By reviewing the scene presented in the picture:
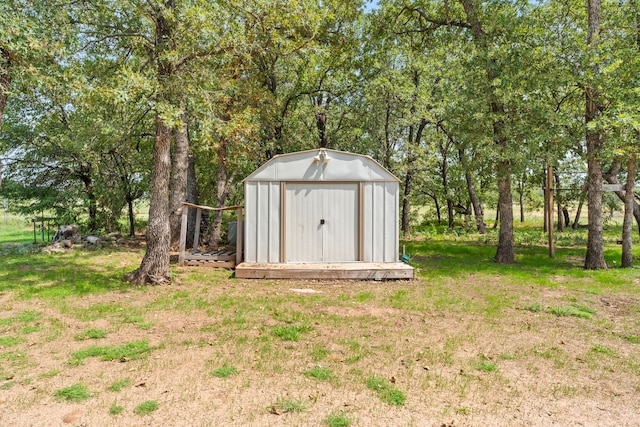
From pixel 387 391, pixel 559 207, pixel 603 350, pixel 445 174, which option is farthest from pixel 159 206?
pixel 559 207

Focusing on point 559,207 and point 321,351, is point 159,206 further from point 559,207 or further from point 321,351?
point 559,207

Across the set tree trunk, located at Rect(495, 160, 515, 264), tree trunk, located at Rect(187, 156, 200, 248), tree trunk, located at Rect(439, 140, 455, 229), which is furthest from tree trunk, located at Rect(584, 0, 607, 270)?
tree trunk, located at Rect(187, 156, 200, 248)

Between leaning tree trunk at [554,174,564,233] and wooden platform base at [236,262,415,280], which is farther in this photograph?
leaning tree trunk at [554,174,564,233]

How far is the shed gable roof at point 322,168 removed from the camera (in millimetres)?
9008

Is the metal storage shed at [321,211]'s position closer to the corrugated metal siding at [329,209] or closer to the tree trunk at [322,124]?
the corrugated metal siding at [329,209]

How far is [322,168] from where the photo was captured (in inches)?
358

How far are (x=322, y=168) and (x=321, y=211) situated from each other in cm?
105

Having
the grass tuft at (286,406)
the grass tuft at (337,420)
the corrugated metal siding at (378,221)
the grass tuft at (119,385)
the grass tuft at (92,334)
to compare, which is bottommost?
the grass tuft at (337,420)

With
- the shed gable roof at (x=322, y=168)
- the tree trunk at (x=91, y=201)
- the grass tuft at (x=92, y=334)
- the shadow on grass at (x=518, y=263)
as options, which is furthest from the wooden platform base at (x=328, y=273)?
the tree trunk at (x=91, y=201)

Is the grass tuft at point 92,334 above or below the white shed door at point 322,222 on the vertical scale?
below

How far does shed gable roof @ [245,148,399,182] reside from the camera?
9.01 m

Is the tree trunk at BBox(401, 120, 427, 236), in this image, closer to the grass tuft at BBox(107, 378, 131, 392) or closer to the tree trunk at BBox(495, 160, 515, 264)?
the tree trunk at BBox(495, 160, 515, 264)

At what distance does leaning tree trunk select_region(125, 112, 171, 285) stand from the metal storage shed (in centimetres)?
199

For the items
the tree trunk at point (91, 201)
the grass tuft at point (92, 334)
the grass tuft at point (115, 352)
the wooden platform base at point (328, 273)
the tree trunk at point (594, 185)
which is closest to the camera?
the grass tuft at point (115, 352)
